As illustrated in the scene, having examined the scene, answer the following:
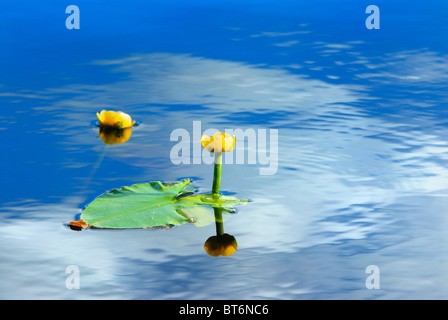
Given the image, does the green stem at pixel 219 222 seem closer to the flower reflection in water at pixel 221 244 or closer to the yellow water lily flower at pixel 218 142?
the flower reflection in water at pixel 221 244

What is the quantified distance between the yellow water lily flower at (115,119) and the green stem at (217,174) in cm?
82

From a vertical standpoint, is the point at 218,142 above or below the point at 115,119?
below

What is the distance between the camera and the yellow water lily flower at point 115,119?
2.70 meters

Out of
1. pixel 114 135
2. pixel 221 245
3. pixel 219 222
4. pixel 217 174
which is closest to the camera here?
pixel 221 245

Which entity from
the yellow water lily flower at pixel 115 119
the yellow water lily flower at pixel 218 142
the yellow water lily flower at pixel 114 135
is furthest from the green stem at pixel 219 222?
the yellow water lily flower at pixel 115 119

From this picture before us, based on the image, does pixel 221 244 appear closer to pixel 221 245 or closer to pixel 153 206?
pixel 221 245

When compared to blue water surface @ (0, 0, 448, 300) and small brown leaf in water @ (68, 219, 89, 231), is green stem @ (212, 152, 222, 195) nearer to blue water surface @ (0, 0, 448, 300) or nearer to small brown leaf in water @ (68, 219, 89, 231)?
blue water surface @ (0, 0, 448, 300)

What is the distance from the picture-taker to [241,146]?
2477mm

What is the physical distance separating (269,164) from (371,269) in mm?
751

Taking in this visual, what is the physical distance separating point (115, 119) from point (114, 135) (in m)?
0.09

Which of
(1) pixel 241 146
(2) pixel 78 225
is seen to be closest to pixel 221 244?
(2) pixel 78 225

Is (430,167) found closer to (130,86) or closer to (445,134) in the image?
(445,134)

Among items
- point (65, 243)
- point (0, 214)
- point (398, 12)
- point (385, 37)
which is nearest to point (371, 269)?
point (65, 243)

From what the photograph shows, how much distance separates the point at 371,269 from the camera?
5.36ft
